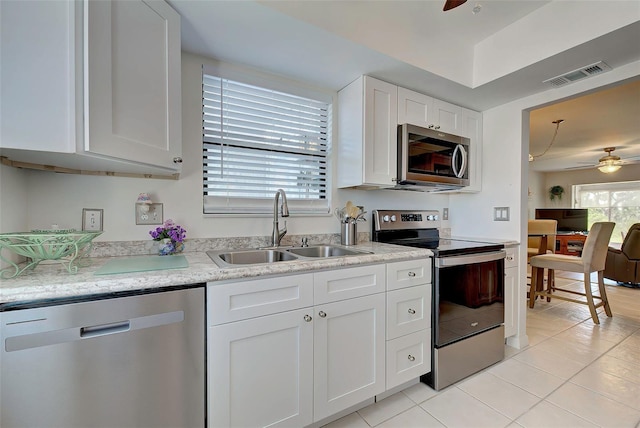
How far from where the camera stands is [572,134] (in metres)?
4.16

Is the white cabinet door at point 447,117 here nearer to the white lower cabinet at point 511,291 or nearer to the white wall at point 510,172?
the white wall at point 510,172

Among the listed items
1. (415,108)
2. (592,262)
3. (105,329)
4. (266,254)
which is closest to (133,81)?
(105,329)

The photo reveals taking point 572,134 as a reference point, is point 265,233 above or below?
below

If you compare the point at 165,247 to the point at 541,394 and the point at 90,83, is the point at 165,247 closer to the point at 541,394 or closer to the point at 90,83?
the point at 90,83

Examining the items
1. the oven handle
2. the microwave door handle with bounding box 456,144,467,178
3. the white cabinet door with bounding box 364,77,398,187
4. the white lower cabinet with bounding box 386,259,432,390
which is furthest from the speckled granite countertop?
the microwave door handle with bounding box 456,144,467,178

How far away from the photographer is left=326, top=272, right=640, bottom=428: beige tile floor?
1475mm

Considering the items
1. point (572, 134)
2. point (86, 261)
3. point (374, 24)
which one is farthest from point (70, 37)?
point (572, 134)

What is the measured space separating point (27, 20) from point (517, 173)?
9.95 feet

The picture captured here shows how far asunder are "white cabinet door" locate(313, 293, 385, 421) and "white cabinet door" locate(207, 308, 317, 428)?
6 cm

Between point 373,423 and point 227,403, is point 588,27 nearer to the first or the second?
point 373,423

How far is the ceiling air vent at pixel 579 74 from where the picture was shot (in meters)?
1.75

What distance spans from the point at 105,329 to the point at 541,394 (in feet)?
7.83

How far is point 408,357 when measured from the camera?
1.66 metres

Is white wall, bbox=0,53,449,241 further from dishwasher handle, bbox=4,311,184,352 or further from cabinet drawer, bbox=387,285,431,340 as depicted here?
cabinet drawer, bbox=387,285,431,340
